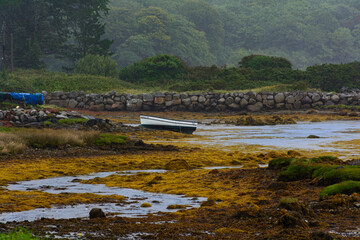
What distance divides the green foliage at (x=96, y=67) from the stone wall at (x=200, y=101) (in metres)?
9.40

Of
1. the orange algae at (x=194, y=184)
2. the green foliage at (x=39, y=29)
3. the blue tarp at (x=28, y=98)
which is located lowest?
the orange algae at (x=194, y=184)

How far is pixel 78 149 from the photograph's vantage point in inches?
671

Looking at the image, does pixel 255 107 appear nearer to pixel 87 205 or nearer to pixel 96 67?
pixel 96 67

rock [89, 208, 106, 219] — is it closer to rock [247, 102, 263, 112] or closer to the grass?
rock [247, 102, 263, 112]

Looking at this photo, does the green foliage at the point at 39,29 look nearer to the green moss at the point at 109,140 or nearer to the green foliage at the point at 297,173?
the green moss at the point at 109,140

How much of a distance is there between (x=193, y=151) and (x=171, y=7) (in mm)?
82877

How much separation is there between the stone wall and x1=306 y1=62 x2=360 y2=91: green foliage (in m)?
5.26

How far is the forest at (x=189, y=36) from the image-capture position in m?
49.2

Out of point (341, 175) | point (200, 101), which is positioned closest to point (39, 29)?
point (200, 101)

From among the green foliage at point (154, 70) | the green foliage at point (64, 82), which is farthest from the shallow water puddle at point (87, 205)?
the green foliage at point (154, 70)

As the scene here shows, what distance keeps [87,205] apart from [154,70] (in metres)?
39.1

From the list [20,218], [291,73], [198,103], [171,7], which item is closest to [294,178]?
[20,218]

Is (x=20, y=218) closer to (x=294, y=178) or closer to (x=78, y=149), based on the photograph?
(x=294, y=178)

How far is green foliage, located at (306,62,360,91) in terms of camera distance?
44.6 meters
